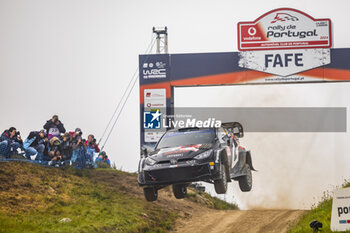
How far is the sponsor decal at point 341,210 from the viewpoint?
1251cm

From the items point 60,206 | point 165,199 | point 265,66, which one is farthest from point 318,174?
point 60,206

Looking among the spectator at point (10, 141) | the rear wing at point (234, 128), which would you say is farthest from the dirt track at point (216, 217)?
the spectator at point (10, 141)

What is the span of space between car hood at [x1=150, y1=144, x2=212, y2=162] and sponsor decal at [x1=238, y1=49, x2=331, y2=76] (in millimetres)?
7190

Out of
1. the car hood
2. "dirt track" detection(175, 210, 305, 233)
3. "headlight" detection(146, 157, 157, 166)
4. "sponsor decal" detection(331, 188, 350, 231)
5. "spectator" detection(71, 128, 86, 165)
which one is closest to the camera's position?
"sponsor decal" detection(331, 188, 350, 231)

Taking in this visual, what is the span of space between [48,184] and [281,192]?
9248 millimetres

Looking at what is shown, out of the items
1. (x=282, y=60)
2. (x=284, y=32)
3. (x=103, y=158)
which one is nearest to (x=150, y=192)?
(x=103, y=158)

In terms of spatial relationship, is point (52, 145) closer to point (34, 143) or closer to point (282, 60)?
point (34, 143)

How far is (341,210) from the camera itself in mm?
12672

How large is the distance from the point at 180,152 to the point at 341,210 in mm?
5511

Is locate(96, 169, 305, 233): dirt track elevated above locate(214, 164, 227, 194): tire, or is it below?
below

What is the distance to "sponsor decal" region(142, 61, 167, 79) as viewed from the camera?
75.5 feet

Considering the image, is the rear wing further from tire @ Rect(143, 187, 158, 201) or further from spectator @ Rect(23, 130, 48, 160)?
spectator @ Rect(23, 130, 48, 160)

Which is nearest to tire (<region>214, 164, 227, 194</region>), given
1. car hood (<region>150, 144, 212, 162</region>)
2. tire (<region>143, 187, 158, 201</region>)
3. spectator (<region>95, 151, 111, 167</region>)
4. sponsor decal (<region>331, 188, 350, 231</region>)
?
car hood (<region>150, 144, 212, 162</region>)

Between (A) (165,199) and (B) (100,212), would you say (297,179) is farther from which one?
(B) (100,212)
